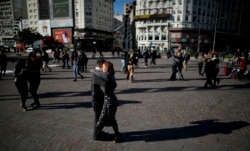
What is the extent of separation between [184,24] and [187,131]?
65.7 metres

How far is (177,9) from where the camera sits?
65312mm

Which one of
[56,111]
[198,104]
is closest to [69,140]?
[56,111]

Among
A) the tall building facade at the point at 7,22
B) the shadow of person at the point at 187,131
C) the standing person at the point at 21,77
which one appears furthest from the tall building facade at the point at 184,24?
the tall building facade at the point at 7,22

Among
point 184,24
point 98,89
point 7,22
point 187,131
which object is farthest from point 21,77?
point 7,22

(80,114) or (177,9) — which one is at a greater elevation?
(177,9)

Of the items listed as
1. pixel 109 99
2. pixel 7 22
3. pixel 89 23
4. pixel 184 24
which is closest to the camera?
pixel 109 99

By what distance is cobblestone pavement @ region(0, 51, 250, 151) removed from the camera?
14.1 ft

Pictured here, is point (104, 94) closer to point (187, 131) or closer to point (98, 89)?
point (98, 89)

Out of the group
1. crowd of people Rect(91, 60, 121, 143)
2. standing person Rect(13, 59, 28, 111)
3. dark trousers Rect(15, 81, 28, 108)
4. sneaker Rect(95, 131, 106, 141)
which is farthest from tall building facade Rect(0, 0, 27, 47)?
crowd of people Rect(91, 60, 121, 143)

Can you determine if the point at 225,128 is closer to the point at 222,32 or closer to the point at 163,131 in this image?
the point at 163,131

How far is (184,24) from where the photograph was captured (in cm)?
6475

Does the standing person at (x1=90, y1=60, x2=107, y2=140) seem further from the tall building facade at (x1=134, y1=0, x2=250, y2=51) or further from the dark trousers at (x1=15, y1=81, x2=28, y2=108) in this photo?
the tall building facade at (x1=134, y1=0, x2=250, y2=51)

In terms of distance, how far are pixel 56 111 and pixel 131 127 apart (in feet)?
9.33

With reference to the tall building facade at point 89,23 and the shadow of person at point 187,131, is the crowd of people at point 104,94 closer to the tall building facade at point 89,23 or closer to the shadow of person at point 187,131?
the shadow of person at point 187,131
